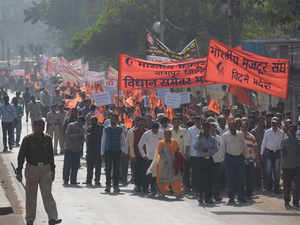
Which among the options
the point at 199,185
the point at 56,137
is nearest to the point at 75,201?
the point at 199,185

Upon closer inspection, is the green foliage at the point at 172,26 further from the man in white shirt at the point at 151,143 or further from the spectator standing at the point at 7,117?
the man in white shirt at the point at 151,143

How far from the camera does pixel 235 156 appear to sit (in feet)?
48.1

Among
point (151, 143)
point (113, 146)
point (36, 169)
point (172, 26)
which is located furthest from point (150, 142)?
point (172, 26)

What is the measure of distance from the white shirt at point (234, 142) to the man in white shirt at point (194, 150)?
0.56 metres

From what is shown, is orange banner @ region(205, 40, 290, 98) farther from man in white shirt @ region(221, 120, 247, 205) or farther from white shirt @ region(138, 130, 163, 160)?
white shirt @ region(138, 130, 163, 160)

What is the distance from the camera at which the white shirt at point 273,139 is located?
1543 cm

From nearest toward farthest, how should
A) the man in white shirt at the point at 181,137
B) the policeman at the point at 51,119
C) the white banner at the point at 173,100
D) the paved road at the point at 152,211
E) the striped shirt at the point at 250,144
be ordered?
the paved road at the point at 152,211 < the striped shirt at the point at 250,144 < the man in white shirt at the point at 181,137 < the white banner at the point at 173,100 < the policeman at the point at 51,119

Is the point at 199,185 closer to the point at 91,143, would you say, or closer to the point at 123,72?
the point at 91,143

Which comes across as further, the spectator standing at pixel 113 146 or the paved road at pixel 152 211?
the spectator standing at pixel 113 146

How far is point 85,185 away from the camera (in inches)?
671

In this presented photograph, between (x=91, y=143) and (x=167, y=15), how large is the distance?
3139 centimetres

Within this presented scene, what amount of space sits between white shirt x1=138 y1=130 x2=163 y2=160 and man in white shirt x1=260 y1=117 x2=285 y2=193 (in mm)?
1999

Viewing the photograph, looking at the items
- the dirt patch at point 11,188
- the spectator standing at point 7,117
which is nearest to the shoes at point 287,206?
the dirt patch at point 11,188

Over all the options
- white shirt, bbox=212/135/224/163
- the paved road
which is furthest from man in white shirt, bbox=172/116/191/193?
the paved road
